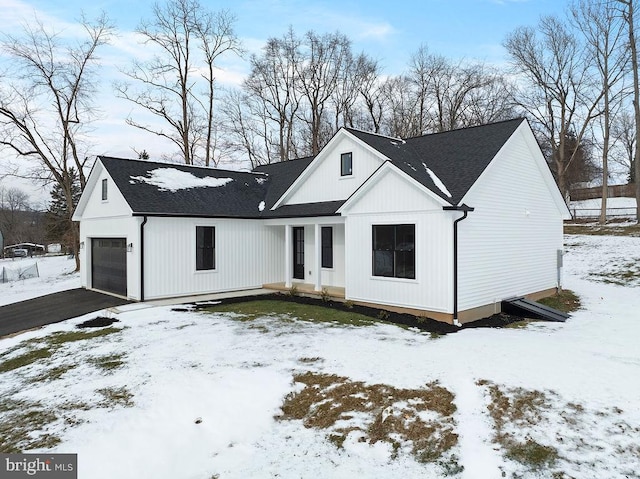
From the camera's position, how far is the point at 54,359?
24.2ft

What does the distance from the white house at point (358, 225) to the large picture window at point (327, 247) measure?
0.15 feet

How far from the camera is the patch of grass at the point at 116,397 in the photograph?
5419mm

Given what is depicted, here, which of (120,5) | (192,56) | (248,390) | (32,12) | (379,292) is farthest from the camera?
(192,56)

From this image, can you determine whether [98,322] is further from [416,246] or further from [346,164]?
[346,164]

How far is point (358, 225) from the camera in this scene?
11.6 m

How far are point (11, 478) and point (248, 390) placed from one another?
267 centimetres

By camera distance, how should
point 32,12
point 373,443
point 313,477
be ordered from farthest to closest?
point 32,12
point 373,443
point 313,477

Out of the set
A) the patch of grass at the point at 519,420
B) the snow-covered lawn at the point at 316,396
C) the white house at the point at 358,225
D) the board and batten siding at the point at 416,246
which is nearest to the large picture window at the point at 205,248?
the white house at the point at 358,225

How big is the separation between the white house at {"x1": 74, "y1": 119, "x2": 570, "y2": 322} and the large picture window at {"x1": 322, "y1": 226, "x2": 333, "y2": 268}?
0.15 ft

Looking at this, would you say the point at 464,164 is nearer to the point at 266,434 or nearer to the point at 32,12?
the point at 266,434

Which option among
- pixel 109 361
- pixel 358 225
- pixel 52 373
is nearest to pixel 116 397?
pixel 109 361

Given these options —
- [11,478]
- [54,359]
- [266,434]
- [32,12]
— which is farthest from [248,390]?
[32,12]

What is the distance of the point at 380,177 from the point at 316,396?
6770mm

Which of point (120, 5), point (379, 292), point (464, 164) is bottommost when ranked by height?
point (379, 292)
